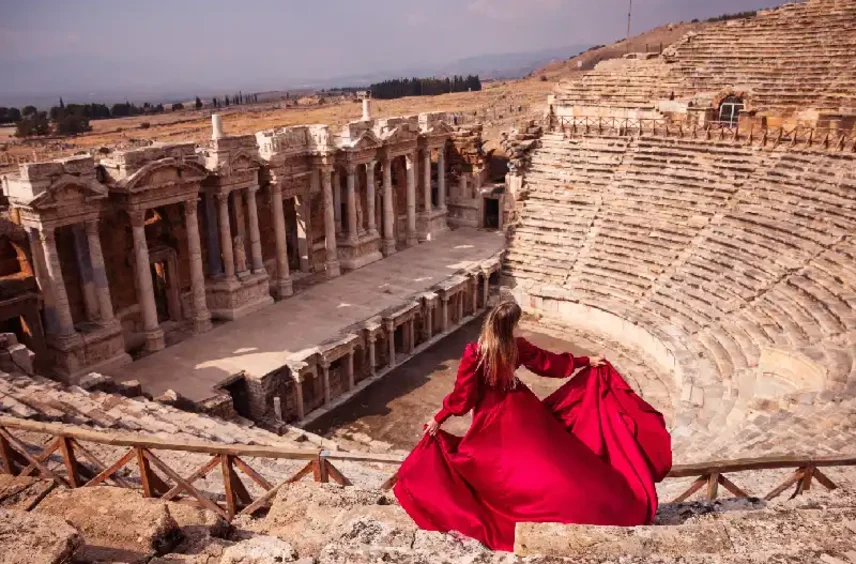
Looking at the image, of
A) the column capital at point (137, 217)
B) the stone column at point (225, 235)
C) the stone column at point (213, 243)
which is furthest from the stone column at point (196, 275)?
the column capital at point (137, 217)

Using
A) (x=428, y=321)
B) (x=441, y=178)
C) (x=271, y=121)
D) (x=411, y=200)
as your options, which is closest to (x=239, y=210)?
(x=428, y=321)

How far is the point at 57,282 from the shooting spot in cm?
1531

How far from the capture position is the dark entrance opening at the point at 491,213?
29.1 metres

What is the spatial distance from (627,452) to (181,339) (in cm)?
1538

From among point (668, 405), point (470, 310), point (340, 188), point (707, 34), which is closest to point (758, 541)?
point (668, 405)

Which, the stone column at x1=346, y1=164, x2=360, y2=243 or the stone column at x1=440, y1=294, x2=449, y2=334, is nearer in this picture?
→ the stone column at x1=440, y1=294, x2=449, y2=334

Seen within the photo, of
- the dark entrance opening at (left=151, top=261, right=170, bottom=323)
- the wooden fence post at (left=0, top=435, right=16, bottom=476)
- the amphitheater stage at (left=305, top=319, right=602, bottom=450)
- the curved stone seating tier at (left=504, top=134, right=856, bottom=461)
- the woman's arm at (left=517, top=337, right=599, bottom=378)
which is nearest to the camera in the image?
the woman's arm at (left=517, top=337, right=599, bottom=378)

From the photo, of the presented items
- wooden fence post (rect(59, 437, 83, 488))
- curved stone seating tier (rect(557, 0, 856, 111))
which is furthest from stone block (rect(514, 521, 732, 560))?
curved stone seating tier (rect(557, 0, 856, 111))

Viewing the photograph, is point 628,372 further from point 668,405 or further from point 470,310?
point 470,310

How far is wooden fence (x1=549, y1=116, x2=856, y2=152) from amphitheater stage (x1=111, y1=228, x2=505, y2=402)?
5.57 m

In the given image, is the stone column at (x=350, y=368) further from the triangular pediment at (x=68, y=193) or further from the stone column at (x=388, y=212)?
the stone column at (x=388, y=212)

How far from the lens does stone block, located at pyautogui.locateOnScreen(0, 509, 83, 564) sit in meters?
3.94

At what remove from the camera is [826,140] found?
20.2 metres

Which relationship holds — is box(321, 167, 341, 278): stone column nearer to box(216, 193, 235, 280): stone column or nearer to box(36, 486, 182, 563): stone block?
box(216, 193, 235, 280): stone column
